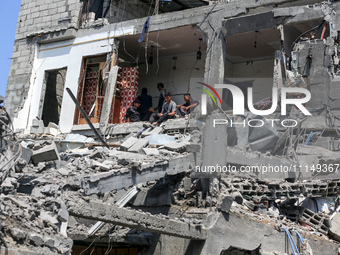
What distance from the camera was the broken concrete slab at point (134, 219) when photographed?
9.25 meters

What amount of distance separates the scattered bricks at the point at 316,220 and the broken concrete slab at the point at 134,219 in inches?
128

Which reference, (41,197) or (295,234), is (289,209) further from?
(41,197)

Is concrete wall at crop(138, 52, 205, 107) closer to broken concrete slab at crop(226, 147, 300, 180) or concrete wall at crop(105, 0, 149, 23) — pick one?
concrete wall at crop(105, 0, 149, 23)

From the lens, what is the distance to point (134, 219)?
9.81 meters

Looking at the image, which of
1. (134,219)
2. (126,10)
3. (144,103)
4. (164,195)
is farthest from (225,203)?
(126,10)

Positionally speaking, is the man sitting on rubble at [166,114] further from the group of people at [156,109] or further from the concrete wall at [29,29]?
the concrete wall at [29,29]

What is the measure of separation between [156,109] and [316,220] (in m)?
8.96

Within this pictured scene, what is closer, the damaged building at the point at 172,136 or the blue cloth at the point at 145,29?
the damaged building at the point at 172,136

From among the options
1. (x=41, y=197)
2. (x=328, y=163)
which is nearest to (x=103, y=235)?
(x=41, y=197)

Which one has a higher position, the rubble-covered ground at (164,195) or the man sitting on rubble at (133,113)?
the man sitting on rubble at (133,113)

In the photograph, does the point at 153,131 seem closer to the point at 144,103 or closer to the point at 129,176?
the point at 144,103

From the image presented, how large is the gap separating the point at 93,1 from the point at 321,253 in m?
13.2

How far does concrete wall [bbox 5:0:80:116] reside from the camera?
70.2ft

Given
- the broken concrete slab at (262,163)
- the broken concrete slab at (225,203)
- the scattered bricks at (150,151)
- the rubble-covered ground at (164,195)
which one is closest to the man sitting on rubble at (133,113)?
the rubble-covered ground at (164,195)
